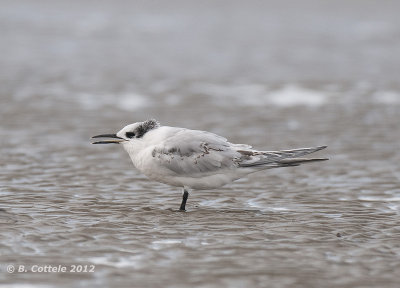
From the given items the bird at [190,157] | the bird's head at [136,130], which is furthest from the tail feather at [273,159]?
the bird's head at [136,130]

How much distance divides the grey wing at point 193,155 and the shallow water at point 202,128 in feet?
1.29

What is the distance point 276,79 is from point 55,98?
4733 millimetres

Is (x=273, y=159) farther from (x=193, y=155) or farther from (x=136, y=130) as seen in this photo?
(x=136, y=130)

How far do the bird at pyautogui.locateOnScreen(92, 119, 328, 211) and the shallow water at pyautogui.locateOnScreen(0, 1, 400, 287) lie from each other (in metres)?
0.30

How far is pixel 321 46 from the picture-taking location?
71.2 feet

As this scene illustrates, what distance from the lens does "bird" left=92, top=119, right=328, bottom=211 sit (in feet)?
24.4

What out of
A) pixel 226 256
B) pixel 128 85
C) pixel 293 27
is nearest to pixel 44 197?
pixel 226 256

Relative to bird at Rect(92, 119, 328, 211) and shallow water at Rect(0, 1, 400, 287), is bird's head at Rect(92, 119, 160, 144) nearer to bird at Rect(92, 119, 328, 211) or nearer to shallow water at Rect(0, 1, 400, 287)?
bird at Rect(92, 119, 328, 211)

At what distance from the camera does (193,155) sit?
749 cm

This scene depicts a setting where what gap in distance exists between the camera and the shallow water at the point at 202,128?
Answer: 5621 millimetres

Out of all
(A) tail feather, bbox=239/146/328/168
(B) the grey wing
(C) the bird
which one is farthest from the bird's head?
(A) tail feather, bbox=239/146/328/168

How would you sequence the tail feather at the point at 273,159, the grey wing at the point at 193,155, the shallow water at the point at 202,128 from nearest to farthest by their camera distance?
1. the shallow water at the point at 202,128
2. the grey wing at the point at 193,155
3. the tail feather at the point at 273,159

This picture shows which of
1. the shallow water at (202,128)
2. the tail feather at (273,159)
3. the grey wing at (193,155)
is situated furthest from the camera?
the tail feather at (273,159)

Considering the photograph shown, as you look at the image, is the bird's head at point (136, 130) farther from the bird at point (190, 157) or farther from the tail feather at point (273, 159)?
the tail feather at point (273, 159)
